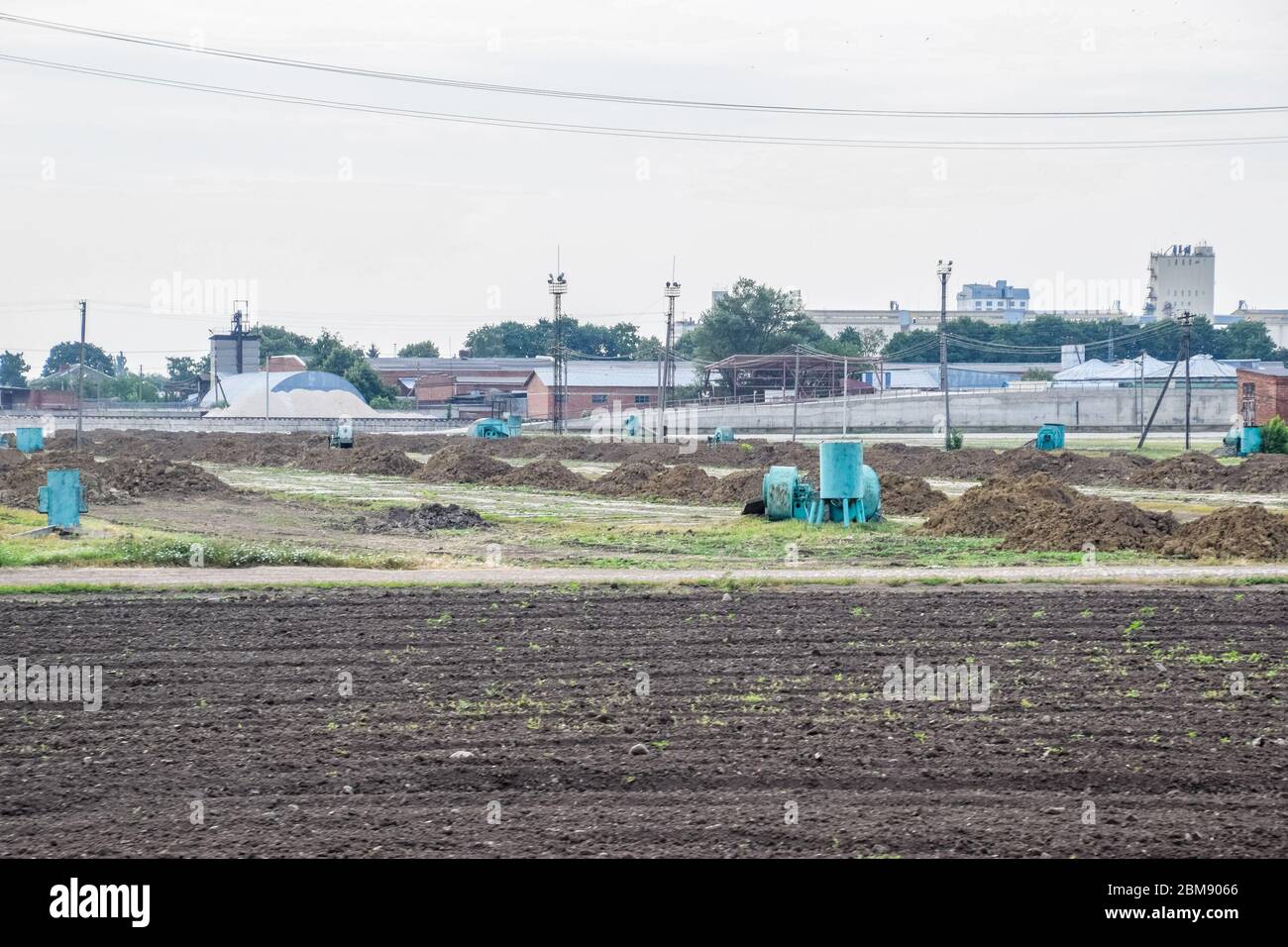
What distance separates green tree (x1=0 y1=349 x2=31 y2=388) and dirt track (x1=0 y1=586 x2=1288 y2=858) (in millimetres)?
175699

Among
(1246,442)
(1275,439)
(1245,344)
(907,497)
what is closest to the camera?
(907,497)

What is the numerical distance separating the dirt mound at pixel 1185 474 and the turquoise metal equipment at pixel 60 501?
3214 cm

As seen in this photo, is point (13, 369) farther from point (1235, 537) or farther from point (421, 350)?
point (1235, 537)

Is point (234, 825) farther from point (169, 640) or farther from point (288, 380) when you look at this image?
point (288, 380)

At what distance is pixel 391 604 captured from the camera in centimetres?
1800

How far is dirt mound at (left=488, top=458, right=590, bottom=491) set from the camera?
4750 centimetres

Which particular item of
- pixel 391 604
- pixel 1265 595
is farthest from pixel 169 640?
pixel 1265 595

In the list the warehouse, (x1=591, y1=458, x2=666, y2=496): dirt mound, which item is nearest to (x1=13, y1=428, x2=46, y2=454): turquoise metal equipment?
(x1=591, y1=458, x2=666, y2=496): dirt mound

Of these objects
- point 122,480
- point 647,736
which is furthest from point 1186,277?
point 647,736

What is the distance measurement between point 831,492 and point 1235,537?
8276 mm

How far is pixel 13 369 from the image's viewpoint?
7072 inches

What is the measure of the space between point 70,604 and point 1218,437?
69.1 meters

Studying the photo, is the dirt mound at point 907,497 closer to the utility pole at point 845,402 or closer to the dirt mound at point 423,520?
the dirt mound at point 423,520

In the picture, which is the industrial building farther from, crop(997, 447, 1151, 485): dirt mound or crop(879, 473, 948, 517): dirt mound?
crop(879, 473, 948, 517): dirt mound
